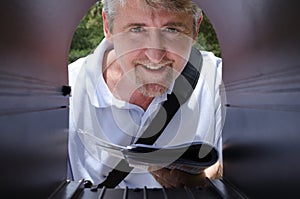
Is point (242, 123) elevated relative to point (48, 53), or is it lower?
lower

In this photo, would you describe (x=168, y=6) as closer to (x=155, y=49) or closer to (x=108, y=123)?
(x=155, y=49)

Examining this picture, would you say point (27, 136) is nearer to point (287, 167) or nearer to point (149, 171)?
point (287, 167)

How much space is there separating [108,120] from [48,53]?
111 centimetres

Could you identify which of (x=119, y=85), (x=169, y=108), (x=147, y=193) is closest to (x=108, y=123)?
(x=119, y=85)

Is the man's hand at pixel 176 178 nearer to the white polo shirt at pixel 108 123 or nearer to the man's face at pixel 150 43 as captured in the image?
the white polo shirt at pixel 108 123

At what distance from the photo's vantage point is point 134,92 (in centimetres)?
318

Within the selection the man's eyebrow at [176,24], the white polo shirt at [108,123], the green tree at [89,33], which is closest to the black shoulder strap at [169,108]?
the white polo shirt at [108,123]

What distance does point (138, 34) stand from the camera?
2.87m

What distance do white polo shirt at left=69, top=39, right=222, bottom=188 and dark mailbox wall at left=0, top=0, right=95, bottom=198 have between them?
49 centimetres

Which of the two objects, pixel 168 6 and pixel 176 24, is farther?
pixel 176 24

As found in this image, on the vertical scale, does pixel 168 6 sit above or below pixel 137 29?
above

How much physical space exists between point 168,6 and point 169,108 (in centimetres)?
69

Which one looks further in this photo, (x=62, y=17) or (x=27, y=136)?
(x=62, y=17)

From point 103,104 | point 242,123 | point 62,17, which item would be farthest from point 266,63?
point 103,104
